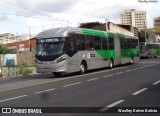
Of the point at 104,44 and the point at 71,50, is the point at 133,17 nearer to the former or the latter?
the point at 104,44

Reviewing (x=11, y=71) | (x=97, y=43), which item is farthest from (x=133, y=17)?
(x=97, y=43)

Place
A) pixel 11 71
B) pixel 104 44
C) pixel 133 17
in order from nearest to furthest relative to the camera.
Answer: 1. pixel 104 44
2. pixel 11 71
3. pixel 133 17

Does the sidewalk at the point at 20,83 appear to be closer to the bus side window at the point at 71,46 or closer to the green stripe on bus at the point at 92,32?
the bus side window at the point at 71,46

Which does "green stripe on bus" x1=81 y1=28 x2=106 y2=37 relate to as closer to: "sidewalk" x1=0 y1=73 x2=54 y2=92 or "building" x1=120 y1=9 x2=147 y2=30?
"sidewalk" x1=0 y1=73 x2=54 y2=92

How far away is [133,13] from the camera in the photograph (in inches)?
5655

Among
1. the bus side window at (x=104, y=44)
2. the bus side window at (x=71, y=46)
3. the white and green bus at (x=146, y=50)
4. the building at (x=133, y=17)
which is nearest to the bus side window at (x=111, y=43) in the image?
the bus side window at (x=104, y=44)

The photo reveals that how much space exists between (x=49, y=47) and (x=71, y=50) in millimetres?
1515

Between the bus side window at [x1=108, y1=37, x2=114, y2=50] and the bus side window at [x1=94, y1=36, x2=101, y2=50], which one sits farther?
the bus side window at [x1=108, y1=37, x2=114, y2=50]

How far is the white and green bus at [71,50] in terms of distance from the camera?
74.9 ft

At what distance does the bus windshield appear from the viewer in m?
22.9

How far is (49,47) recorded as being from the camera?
23297 millimetres

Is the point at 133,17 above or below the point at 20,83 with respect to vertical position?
above

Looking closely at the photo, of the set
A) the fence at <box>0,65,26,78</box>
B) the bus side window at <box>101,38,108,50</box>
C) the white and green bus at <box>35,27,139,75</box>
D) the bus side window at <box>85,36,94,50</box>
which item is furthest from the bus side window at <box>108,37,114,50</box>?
the fence at <box>0,65,26,78</box>

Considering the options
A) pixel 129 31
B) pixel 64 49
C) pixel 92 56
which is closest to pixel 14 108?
pixel 64 49
